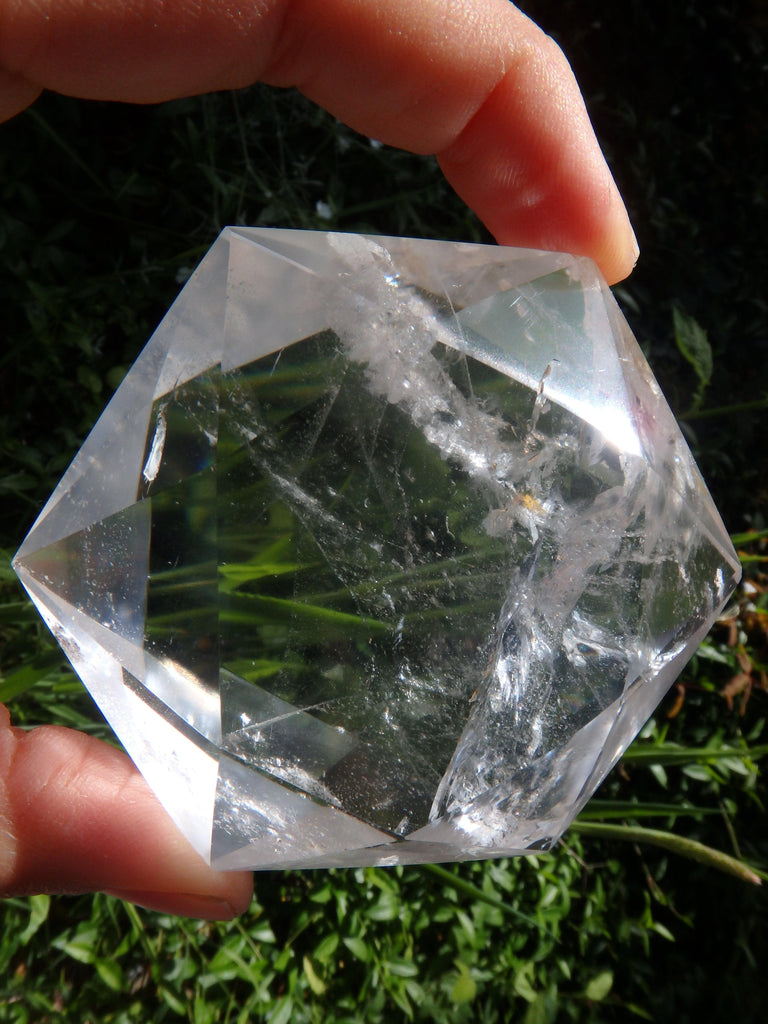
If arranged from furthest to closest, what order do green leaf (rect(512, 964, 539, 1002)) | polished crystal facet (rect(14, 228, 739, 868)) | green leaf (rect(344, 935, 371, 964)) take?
green leaf (rect(512, 964, 539, 1002))
green leaf (rect(344, 935, 371, 964))
polished crystal facet (rect(14, 228, 739, 868))

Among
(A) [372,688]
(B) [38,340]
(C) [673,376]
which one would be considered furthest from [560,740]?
(C) [673,376]

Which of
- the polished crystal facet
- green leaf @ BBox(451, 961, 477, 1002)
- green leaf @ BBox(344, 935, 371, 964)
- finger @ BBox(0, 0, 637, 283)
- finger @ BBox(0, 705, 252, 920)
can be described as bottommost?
green leaf @ BBox(451, 961, 477, 1002)

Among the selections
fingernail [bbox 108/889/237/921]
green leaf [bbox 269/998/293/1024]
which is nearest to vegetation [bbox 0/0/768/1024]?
green leaf [bbox 269/998/293/1024]

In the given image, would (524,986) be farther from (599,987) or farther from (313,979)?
(313,979)

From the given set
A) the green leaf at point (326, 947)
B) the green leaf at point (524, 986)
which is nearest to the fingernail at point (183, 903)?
the green leaf at point (326, 947)

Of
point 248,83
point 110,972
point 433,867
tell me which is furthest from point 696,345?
point 110,972

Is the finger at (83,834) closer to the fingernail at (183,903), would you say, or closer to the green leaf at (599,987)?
the fingernail at (183,903)

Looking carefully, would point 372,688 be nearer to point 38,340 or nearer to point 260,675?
point 260,675

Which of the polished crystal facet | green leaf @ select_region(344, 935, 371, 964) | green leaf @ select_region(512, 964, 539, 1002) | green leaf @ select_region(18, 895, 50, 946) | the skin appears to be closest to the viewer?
the polished crystal facet

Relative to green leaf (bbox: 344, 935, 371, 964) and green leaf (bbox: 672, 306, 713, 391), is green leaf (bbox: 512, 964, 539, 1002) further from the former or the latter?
green leaf (bbox: 672, 306, 713, 391)
